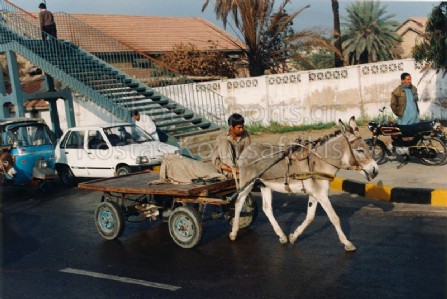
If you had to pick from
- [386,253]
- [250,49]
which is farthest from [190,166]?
[250,49]

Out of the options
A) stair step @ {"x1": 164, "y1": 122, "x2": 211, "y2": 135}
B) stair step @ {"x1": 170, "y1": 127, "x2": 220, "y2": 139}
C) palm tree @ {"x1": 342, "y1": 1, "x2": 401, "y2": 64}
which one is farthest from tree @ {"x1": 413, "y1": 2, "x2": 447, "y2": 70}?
palm tree @ {"x1": 342, "y1": 1, "x2": 401, "y2": 64}

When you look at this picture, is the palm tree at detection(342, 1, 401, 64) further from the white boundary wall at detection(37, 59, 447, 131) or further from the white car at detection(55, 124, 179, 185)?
the white car at detection(55, 124, 179, 185)

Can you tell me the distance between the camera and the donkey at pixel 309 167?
23.7ft

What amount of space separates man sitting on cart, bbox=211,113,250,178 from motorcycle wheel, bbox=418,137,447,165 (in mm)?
5595

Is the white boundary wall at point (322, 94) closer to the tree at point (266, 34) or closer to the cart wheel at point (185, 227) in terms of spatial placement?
the tree at point (266, 34)

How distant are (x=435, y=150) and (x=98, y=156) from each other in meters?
8.17

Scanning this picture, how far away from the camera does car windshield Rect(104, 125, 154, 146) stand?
47.1ft

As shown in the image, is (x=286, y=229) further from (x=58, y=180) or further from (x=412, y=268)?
(x=58, y=180)

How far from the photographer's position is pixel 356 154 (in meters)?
7.18

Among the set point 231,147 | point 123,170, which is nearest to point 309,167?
point 231,147

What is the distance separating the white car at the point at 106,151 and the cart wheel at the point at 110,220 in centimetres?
453

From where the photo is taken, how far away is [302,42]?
1004 inches

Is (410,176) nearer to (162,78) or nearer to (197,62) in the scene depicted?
(162,78)

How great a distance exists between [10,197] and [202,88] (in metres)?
8.87
